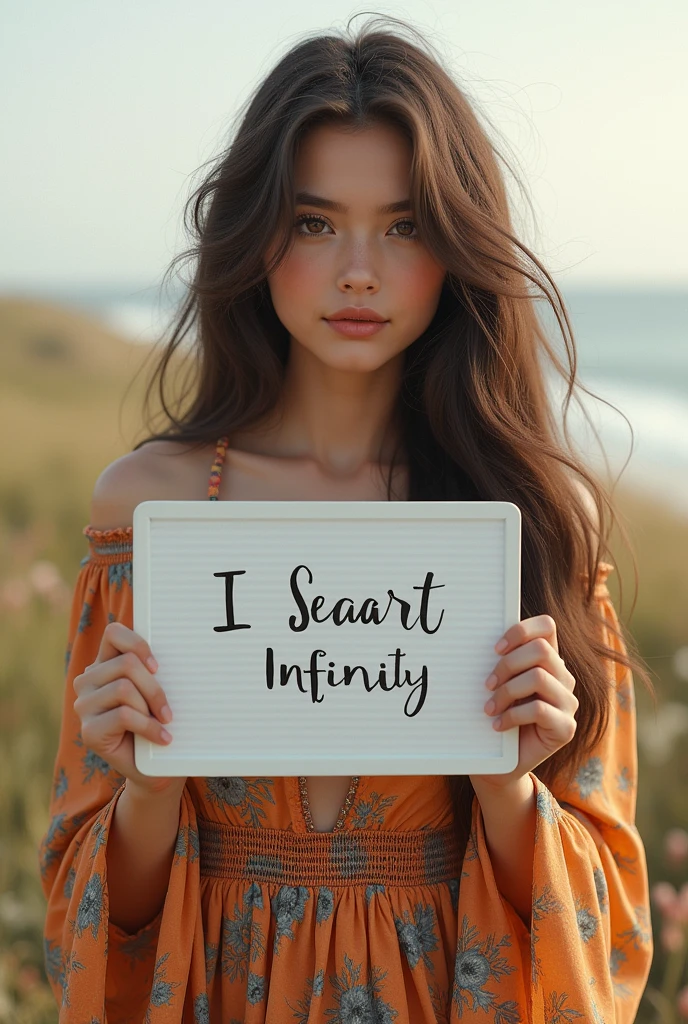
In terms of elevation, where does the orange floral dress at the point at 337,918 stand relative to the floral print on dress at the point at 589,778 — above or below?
below

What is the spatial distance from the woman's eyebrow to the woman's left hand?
2.01 ft

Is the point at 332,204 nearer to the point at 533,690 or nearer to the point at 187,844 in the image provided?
the point at 533,690

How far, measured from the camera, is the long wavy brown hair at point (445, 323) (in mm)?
1509

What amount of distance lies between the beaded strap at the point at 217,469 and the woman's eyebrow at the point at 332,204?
0.43m

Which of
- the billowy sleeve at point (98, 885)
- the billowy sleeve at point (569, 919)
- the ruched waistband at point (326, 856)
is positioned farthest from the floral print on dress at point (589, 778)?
the billowy sleeve at point (98, 885)

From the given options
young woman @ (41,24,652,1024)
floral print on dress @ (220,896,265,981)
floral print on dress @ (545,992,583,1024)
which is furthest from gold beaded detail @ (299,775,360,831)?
floral print on dress @ (545,992,583,1024)

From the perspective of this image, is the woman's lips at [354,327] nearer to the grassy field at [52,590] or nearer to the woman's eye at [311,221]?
the woman's eye at [311,221]

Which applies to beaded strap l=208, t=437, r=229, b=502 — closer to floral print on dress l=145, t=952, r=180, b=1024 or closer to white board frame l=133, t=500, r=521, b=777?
white board frame l=133, t=500, r=521, b=777

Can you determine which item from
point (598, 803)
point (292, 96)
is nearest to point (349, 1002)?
point (598, 803)

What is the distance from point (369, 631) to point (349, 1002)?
56 cm

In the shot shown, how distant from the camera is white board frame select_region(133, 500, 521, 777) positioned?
1221mm

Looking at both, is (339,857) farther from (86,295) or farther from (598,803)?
(86,295)

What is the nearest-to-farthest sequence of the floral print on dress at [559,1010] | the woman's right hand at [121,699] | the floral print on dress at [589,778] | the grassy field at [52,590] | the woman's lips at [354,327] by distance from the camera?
1. the woman's right hand at [121,699]
2. the floral print on dress at [559,1010]
3. the woman's lips at [354,327]
4. the floral print on dress at [589,778]
5. the grassy field at [52,590]

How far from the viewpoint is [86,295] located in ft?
16.5
